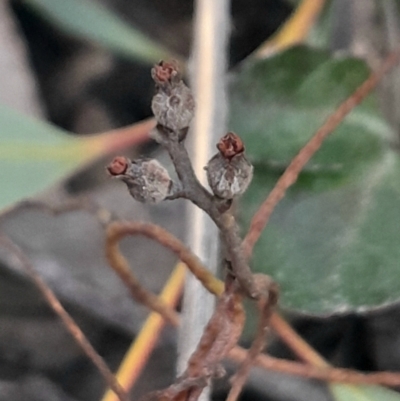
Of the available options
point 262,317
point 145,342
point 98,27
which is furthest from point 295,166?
point 98,27

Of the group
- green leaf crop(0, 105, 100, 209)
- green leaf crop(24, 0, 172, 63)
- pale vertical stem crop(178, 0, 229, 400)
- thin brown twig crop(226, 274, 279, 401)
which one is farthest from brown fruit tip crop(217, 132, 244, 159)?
green leaf crop(24, 0, 172, 63)

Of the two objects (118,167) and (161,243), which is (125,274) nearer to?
(161,243)

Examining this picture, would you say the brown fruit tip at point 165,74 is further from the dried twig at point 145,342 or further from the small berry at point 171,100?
the dried twig at point 145,342

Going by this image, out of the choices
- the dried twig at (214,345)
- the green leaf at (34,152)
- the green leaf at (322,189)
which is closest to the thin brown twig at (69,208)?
the green leaf at (34,152)

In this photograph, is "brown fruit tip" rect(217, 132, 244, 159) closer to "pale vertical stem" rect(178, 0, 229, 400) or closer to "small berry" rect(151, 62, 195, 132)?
"small berry" rect(151, 62, 195, 132)

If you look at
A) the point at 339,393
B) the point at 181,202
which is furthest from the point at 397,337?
the point at 181,202

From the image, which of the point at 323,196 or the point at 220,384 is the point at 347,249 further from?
the point at 220,384
